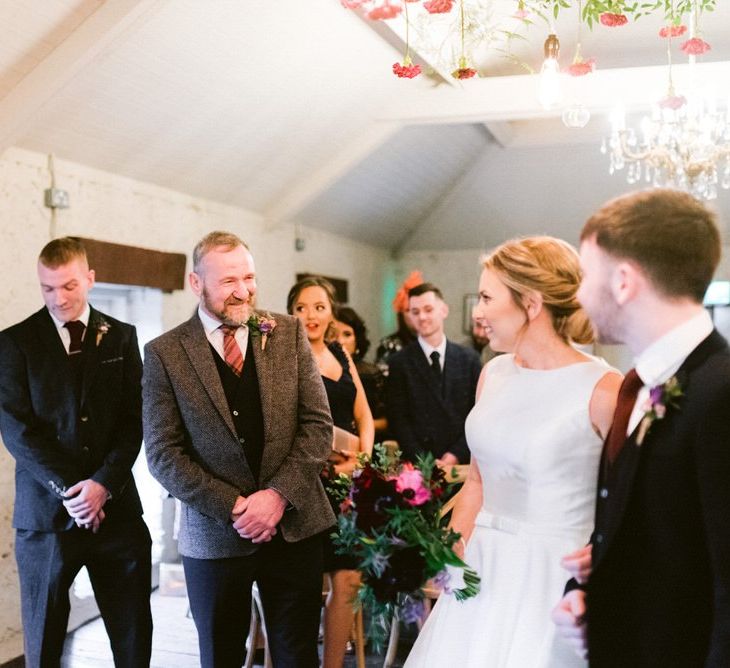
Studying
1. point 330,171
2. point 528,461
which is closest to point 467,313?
point 330,171

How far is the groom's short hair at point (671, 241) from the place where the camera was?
4.51ft

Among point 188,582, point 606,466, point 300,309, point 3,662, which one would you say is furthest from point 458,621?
point 3,662

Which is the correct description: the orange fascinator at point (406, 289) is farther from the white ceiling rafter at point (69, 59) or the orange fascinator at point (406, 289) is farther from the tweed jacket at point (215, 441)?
the tweed jacket at point (215, 441)

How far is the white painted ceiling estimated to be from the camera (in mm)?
3652

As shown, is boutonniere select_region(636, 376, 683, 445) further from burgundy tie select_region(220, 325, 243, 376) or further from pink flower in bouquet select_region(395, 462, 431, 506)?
burgundy tie select_region(220, 325, 243, 376)

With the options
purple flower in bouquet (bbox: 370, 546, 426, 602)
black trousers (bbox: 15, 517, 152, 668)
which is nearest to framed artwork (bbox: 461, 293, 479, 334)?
black trousers (bbox: 15, 517, 152, 668)

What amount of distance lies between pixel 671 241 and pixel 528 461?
2.64ft

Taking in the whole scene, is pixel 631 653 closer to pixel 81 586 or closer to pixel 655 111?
pixel 81 586

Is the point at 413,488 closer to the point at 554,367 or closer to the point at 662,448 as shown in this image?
the point at 554,367

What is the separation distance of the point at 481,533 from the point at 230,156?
3.94 m

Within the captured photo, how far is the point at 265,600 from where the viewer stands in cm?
A: 273

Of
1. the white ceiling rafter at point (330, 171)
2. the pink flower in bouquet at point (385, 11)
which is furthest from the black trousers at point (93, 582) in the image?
the white ceiling rafter at point (330, 171)

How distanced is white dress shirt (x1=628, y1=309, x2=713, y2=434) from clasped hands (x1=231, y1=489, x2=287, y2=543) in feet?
4.62

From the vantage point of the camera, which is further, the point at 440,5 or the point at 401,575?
the point at 440,5
